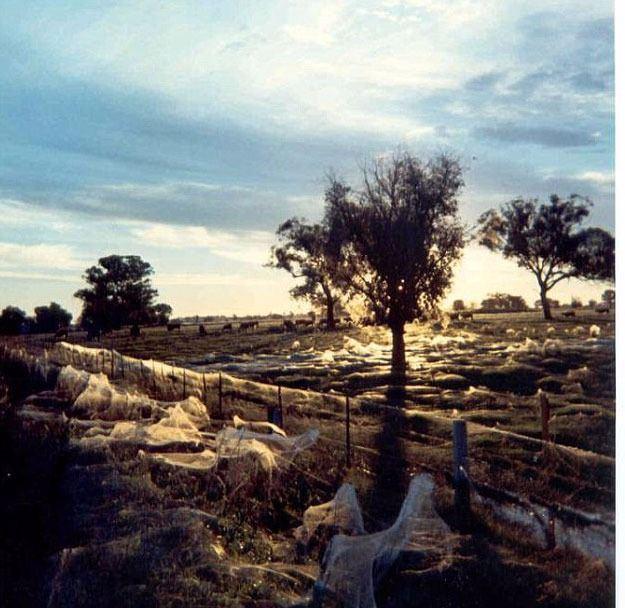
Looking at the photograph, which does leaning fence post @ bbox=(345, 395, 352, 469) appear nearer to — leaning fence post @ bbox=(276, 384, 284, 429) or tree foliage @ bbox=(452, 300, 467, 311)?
leaning fence post @ bbox=(276, 384, 284, 429)

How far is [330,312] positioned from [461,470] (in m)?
4.56

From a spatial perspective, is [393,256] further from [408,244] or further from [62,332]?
[62,332]

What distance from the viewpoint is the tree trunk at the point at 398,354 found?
10.7m

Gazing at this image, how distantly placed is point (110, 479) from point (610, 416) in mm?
5944

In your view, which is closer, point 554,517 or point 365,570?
point 365,570

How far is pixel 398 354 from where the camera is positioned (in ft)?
36.2

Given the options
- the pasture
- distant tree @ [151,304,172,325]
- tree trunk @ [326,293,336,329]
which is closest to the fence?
the pasture

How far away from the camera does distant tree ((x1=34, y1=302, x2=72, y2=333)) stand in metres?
9.84

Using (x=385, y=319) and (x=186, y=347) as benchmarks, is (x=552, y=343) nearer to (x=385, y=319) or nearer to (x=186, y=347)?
(x=385, y=319)

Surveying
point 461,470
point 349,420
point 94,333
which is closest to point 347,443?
point 349,420

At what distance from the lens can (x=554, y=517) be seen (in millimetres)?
6152

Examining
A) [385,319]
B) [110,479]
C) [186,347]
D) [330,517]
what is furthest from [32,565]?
[385,319]

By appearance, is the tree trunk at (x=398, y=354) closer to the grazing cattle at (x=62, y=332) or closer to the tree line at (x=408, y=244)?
the tree line at (x=408, y=244)

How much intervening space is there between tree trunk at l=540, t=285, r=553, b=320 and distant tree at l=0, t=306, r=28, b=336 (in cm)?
699
